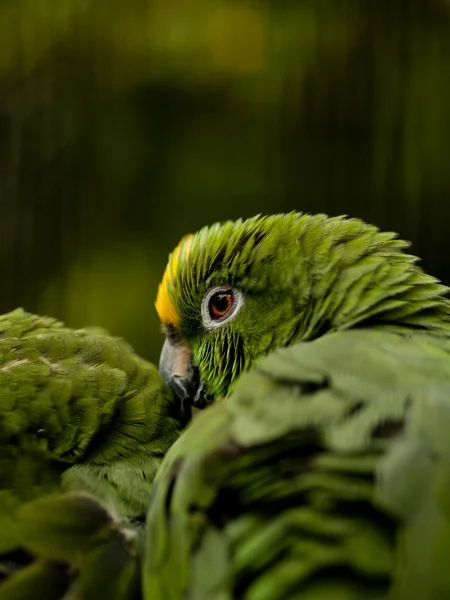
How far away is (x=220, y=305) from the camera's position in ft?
3.70

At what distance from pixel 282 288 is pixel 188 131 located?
4.59 ft

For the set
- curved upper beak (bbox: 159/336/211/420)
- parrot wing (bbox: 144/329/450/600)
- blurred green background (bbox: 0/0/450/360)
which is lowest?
curved upper beak (bbox: 159/336/211/420)

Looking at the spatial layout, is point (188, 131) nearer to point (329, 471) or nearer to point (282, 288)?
point (282, 288)

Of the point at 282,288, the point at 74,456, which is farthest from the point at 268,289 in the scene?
the point at 74,456

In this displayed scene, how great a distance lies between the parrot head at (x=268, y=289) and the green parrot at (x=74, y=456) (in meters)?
0.13

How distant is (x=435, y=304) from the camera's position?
3.06 feet

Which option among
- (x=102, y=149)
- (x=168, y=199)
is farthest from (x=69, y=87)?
(x=168, y=199)

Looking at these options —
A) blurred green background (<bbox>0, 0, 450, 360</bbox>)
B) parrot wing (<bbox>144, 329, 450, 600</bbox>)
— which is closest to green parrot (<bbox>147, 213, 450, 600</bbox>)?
parrot wing (<bbox>144, 329, 450, 600</bbox>)

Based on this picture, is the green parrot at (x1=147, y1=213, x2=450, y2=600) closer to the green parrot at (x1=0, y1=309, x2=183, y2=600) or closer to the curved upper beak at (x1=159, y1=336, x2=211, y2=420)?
the green parrot at (x1=0, y1=309, x2=183, y2=600)

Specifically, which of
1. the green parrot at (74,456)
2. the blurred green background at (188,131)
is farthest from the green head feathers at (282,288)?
the blurred green background at (188,131)

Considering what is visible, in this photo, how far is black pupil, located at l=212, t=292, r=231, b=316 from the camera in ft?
3.67

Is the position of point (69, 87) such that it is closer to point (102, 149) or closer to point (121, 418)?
point (102, 149)

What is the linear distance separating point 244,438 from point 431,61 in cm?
188

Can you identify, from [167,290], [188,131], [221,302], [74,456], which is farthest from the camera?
[188,131]
